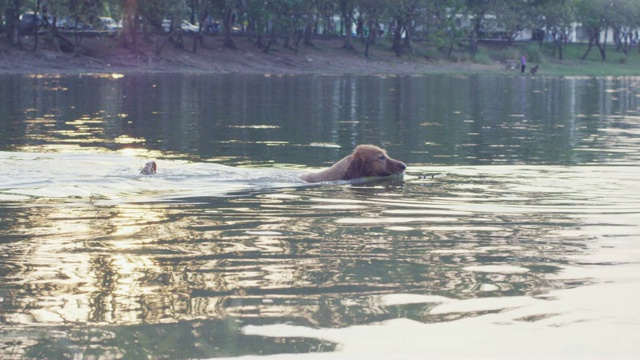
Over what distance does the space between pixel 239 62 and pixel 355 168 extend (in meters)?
57.4

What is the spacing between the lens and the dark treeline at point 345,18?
68125 mm

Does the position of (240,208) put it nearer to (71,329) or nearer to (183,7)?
(71,329)

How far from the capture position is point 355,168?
15.7m

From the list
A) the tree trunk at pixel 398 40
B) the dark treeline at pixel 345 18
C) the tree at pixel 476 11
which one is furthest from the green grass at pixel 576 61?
the tree trunk at pixel 398 40

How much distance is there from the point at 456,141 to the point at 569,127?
19.7ft

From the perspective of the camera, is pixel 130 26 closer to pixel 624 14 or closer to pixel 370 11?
pixel 370 11

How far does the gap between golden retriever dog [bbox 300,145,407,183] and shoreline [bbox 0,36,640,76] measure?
4507cm

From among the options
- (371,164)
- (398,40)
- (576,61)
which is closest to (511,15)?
(576,61)

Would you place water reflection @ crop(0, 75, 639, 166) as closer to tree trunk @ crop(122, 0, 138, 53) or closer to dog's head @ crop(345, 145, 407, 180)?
dog's head @ crop(345, 145, 407, 180)

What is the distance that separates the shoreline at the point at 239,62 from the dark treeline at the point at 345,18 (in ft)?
3.54

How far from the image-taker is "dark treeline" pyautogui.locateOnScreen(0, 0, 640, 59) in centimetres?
6812

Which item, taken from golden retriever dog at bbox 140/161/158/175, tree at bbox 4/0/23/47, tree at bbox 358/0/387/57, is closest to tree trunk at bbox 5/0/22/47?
tree at bbox 4/0/23/47

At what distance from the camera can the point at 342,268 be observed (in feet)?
28.8

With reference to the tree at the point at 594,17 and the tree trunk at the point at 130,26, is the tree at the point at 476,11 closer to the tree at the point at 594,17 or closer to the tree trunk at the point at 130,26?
the tree at the point at 594,17
